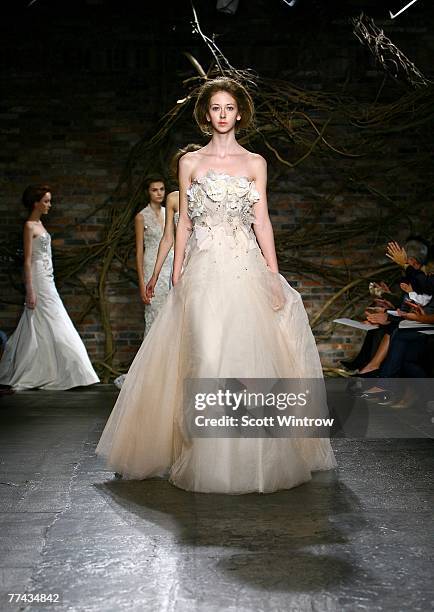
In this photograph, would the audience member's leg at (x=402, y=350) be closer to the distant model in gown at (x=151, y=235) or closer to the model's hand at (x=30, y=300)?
the distant model in gown at (x=151, y=235)

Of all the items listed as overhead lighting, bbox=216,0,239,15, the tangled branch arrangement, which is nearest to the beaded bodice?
the tangled branch arrangement

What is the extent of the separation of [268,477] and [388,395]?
9.81 feet

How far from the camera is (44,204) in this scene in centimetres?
769

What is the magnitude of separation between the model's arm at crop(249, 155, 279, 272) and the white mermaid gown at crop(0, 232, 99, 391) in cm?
383

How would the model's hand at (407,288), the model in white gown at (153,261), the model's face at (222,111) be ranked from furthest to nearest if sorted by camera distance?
the model in white gown at (153,261), the model's hand at (407,288), the model's face at (222,111)

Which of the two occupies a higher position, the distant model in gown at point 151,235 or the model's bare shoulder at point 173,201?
the model's bare shoulder at point 173,201

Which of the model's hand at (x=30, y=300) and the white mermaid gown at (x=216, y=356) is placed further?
the model's hand at (x=30, y=300)

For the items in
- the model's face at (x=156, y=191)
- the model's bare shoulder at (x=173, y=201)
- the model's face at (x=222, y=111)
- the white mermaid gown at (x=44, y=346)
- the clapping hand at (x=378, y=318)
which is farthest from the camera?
the white mermaid gown at (x=44, y=346)

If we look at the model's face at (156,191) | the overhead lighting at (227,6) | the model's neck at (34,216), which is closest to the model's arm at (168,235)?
the model's face at (156,191)

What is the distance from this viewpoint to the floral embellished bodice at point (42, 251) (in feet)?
25.2

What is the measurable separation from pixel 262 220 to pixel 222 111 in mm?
505

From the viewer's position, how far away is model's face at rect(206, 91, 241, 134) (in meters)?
3.92

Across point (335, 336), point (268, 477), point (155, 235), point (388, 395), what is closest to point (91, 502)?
point (268, 477)

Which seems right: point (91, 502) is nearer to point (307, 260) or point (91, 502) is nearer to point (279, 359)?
point (279, 359)
